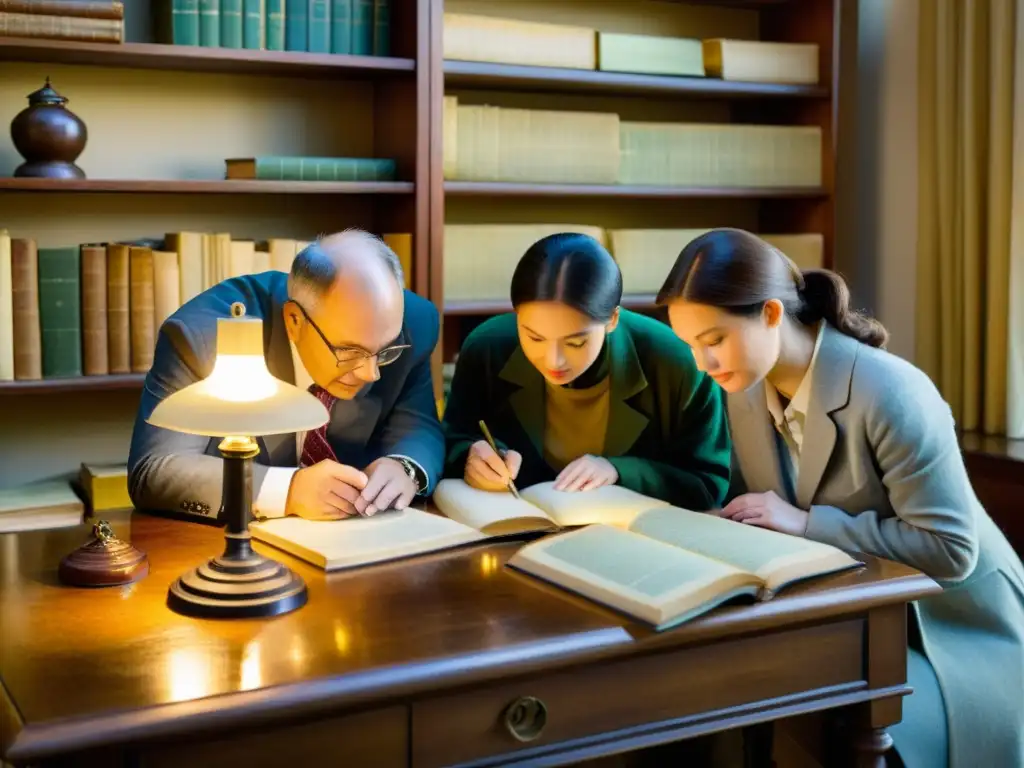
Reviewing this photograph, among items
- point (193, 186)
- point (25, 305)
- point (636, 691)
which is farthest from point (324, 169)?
point (636, 691)

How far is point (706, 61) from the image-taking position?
382 cm

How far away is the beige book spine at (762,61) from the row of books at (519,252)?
499 millimetres

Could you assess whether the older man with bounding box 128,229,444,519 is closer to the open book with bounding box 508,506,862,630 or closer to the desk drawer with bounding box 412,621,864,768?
the open book with bounding box 508,506,862,630

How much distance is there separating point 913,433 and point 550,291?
570mm

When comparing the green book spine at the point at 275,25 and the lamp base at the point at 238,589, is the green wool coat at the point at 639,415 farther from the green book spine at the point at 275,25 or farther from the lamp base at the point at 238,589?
the green book spine at the point at 275,25

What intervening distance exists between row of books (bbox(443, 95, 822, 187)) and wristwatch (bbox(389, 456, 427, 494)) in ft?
5.36

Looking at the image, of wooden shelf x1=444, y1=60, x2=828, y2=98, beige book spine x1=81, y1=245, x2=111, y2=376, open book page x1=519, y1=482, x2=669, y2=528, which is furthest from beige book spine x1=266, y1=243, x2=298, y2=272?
open book page x1=519, y1=482, x2=669, y2=528

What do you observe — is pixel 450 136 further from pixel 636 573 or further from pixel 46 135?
pixel 636 573

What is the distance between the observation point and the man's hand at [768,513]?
1.80 metres

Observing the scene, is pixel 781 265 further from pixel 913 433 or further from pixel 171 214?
pixel 171 214

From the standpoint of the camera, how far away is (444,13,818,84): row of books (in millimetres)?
3436

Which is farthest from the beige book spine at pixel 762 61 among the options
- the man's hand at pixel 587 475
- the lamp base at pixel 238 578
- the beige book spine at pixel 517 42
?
the lamp base at pixel 238 578

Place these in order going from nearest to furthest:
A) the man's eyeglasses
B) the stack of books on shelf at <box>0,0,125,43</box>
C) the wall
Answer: the man's eyeglasses < the stack of books on shelf at <box>0,0,125,43</box> < the wall

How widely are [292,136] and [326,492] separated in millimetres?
2007
